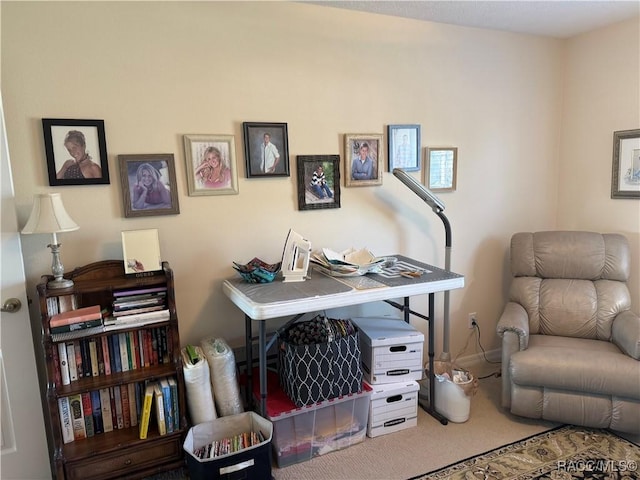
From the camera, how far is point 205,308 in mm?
2387

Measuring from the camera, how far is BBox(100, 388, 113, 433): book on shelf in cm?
202

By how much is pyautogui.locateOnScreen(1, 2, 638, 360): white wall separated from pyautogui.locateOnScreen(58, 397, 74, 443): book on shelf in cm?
59

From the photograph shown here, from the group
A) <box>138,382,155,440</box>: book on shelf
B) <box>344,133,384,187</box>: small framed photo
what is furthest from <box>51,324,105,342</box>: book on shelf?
<box>344,133,384,187</box>: small framed photo

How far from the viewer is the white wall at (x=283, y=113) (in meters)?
2.00

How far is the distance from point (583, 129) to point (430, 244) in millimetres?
1408

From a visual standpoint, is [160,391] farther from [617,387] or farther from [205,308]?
[617,387]

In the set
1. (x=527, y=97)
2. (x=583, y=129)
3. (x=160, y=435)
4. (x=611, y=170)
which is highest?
(x=527, y=97)

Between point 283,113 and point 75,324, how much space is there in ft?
4.79

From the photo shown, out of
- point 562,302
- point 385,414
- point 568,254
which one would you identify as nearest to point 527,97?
point 568,254

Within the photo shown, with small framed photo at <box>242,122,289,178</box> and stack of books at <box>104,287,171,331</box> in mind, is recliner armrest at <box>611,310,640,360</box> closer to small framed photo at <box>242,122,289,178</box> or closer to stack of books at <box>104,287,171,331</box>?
small framed photo at <box>242,122,289,178</box>

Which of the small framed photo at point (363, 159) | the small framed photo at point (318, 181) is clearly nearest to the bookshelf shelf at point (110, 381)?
the small framed photo at point (318, 181)

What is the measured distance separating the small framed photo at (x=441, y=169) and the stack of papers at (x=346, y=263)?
0.73 meters

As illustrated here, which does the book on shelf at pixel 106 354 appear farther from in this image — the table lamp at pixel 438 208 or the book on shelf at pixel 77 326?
the table lamp at pixel 438 208

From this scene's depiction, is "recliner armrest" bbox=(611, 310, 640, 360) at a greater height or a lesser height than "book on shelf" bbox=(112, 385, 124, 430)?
greater
